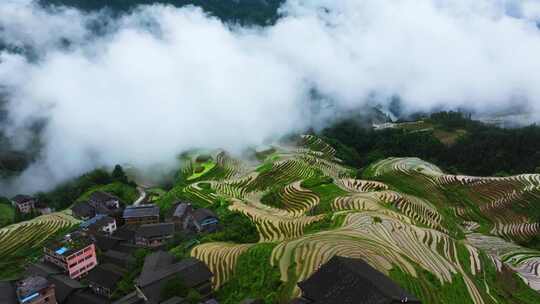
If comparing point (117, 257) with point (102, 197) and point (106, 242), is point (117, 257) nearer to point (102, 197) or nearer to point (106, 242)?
point (106, 242)

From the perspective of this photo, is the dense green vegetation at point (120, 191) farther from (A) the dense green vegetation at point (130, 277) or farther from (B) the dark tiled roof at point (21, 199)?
(A) the dense green vegetation at point (130, 277)

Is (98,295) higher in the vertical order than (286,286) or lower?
lower

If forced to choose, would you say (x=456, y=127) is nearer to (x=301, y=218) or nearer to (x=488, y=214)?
(x=488, y=214)

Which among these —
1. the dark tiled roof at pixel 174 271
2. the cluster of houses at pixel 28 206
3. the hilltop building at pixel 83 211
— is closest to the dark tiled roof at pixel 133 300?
the dark tiled roof at pixel 174 271

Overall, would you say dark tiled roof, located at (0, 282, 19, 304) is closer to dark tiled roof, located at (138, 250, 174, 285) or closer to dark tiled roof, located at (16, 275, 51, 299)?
dark tiled roof, located at (16, 275, 51, 299)

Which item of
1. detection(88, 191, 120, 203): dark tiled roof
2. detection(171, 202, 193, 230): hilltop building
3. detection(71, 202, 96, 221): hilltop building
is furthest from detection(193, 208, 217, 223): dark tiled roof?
detection(71, 202, 96, 221): hilltop building

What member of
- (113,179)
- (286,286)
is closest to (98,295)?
(286,286)

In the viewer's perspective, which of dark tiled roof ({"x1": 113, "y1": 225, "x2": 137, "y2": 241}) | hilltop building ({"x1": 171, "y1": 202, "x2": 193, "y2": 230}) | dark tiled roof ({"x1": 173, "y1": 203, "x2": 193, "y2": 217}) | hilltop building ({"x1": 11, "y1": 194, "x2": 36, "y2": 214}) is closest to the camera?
dark tiled roof ({"x1": 113, "y1": 225, "x2": 137, "y2": 241})
